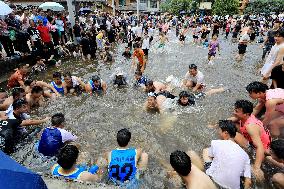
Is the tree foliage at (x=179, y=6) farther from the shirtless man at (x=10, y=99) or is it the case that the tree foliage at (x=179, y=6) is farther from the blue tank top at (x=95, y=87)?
the shirtless man at (x=10, y=99)

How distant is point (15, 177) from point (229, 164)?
2.63 m

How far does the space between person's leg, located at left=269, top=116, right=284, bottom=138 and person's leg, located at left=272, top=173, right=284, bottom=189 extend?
131 cm

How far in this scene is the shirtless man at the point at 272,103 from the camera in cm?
452

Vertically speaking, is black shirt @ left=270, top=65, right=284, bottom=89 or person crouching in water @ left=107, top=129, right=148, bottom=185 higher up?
black shirt @ left=270, top=65, right=284, bottom=89

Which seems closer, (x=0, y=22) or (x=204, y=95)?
(x=204, y=95)

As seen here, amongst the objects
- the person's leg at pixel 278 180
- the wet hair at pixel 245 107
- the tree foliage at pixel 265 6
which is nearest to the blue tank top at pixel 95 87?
the wet hair at pixel 245 107

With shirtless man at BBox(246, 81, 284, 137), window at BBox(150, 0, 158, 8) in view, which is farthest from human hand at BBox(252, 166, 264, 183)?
window at BBox(150, 0, 158, 8)

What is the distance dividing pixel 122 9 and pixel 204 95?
56.8 metres

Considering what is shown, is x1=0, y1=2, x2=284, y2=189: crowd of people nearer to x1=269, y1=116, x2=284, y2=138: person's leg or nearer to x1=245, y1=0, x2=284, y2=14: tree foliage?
x1=269, y1=116, x2=284, y2=138: person's leg

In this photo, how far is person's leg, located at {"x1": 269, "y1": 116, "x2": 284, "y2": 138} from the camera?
4891mm

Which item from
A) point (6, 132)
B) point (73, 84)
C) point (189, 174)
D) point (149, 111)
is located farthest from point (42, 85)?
point (189, 174)

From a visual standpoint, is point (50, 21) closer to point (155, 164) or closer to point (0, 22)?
point (0, 22)

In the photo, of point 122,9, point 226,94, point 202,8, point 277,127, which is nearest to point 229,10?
point 202,8

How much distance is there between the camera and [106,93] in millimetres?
8500
